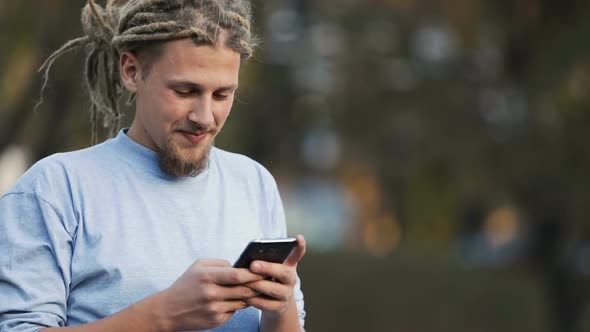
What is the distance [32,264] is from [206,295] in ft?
1.54

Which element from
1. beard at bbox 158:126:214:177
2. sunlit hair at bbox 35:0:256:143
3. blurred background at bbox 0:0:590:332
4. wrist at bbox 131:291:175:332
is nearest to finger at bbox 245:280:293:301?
wrist at bbox 131:291:175:332

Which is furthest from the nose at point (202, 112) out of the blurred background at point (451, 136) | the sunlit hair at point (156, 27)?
the blurred background at point (451, 136)

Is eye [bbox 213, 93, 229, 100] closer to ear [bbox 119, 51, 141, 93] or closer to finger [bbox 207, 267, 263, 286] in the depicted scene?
ear [bbox 119, 51, 141, 93]

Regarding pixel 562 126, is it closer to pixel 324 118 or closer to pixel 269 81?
pixel 324 118

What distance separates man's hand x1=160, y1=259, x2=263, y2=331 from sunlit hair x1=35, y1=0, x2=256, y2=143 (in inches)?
24.0

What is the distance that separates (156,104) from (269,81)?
1535cm

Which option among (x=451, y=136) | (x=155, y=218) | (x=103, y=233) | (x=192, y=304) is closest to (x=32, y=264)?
(x=103, y=233)

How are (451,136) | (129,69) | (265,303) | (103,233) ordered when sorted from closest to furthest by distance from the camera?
(265,303), (103,233), (129,69), (451,136)

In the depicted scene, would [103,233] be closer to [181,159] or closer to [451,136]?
[181,159]

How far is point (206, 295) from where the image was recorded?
2.53m

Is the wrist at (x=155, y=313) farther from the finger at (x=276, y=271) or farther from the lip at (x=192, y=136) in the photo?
Answer: the lip at (x=192, y=136)

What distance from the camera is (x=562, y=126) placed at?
12.8 m

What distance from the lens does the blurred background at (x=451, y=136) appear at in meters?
12.6

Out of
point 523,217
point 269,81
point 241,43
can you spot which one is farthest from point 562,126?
point 241,43
